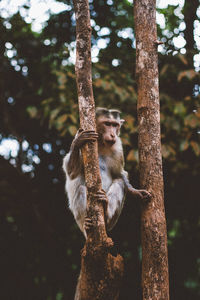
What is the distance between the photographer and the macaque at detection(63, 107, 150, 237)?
204 inches

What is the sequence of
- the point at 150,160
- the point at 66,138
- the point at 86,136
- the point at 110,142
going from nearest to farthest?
the point at 86,136 < the point at 150,160 < the point at 110,142 < the point at 66,138

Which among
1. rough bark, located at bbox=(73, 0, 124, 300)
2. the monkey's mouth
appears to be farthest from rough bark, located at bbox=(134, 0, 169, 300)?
the monkey's mouth

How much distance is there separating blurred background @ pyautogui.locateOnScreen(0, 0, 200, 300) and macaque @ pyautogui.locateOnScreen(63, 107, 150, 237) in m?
0.53

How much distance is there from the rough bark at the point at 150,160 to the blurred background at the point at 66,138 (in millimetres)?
1874

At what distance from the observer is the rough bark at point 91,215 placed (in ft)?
12.3

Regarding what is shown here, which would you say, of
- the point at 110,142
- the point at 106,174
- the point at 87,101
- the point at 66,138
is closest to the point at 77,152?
the point at 110,142

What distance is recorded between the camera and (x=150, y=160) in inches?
164

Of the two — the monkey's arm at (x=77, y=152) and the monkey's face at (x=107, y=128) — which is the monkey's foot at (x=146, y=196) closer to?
the monkey's arm at (x=77, y=152)

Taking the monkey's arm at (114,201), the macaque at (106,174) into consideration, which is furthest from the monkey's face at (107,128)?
the monkey's arm at (114,201)

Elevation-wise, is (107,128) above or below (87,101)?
above

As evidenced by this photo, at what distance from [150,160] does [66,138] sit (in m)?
4.46

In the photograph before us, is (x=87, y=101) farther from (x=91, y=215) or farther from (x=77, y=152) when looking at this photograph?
(x=91, y=215)

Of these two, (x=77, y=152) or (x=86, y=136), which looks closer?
(x=86, y=136)

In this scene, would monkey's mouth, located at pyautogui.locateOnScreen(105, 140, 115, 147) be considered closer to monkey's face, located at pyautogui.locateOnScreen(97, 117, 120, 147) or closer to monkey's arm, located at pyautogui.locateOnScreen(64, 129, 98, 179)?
monkey's face, located at pyautogui.locateOnScreen(97, 117, 120, 147)
